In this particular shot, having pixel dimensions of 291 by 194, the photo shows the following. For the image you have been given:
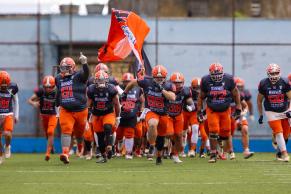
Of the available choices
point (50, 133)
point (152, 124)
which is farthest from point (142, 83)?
point (50, 133)

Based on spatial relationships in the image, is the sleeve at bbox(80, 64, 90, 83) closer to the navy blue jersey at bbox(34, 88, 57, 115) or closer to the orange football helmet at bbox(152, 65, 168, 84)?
the orange football helmet at bbox(152, 65, 168, 84)

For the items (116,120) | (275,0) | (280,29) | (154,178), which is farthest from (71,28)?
(275,0)

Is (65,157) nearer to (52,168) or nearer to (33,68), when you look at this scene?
(52,168)

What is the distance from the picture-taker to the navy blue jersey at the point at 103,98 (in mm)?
20797

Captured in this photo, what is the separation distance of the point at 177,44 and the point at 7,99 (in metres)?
12.9

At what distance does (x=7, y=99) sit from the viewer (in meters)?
21.6

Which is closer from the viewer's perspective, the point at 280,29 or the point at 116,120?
the point at 116,120

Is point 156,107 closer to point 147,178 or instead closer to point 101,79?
point 101,79

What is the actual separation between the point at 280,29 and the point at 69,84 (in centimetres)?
1606

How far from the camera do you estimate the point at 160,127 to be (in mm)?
19641

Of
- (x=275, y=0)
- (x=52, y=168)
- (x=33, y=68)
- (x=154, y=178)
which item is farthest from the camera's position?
(x=275, y=0)

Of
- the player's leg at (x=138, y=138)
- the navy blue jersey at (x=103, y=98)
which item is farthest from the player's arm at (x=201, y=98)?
the player's leg at (x=138, y=138)

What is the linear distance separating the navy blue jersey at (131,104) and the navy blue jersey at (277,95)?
4.13 meters

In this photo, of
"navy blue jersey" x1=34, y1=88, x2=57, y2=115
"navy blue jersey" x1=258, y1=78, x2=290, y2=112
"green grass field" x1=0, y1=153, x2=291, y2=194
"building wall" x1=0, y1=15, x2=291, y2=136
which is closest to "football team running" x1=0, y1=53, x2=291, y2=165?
"navy blue jersey" x1=258, y1=78, x2=290, y2=112
